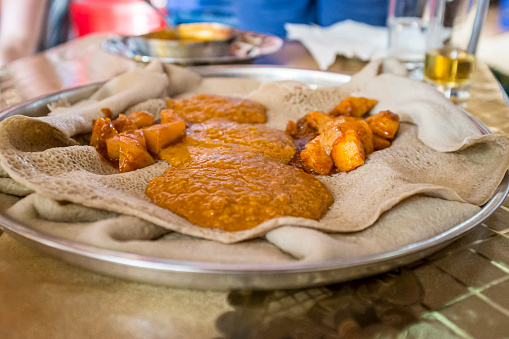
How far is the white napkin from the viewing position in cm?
208

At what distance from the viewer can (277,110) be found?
4.48 feet

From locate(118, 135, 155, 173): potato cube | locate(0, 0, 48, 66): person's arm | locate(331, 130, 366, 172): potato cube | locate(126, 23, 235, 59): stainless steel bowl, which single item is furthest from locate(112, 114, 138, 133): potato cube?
locate(0, 0, 48, 66): person's arm

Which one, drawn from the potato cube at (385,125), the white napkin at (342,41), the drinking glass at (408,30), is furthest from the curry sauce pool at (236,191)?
the drinking glass at (408,30)

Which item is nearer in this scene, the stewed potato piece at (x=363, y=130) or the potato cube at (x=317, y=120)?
the stewed potato piece at (x=363, y=130)

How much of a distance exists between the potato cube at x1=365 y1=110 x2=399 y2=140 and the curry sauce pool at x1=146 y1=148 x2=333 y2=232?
28 cm

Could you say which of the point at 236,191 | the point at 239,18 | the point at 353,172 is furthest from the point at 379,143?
the point at 239,18

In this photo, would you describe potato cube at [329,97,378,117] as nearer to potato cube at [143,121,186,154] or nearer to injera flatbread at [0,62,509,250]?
injera flatbread at [0,62,509,250]

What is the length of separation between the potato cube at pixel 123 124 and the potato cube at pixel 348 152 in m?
0.50

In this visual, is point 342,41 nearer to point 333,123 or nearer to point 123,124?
point 333,123

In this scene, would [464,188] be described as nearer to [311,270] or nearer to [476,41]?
[311,270]

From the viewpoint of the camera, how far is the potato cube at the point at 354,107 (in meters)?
1.25

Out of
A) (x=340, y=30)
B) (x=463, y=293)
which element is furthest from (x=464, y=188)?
(x=340, y=30)

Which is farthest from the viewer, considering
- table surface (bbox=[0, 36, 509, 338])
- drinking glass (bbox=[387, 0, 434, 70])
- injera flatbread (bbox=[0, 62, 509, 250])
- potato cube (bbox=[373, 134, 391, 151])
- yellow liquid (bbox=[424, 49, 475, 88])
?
drinking glass (bbox=[387, 0, 434, 70])

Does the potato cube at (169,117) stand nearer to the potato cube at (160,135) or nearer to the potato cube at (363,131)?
the potato cube at (160,135)
